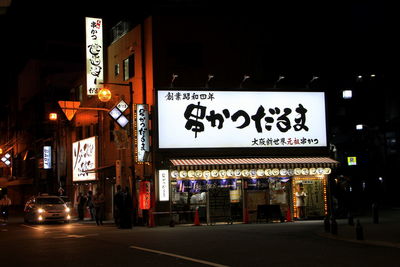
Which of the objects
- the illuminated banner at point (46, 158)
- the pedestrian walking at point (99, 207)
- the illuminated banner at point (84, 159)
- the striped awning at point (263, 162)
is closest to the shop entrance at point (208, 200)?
the striped awning at point (263, 162)

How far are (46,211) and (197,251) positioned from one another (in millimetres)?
19138

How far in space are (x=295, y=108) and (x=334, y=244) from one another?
552 inches

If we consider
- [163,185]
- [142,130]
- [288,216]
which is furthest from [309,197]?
[142,130]

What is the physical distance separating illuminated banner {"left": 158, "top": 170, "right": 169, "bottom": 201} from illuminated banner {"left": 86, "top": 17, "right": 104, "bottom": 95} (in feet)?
23.0

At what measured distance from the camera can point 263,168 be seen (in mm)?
27562

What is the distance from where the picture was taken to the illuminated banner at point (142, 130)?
89.2 ft

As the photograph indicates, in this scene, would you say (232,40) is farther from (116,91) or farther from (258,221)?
(258,221)

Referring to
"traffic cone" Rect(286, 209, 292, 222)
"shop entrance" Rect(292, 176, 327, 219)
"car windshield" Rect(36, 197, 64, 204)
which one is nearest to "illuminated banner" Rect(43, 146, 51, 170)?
"car windshield" Rect(36, 197, 64, 204)

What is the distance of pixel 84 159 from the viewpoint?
37.7 m

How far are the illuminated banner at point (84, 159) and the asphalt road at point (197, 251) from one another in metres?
16.1

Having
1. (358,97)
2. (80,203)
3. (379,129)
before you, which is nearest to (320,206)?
(80,203)

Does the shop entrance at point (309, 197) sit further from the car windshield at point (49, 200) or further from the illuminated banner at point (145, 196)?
the car windshield at point (49, 200)

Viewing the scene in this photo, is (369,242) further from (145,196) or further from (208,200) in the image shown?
(145,196)

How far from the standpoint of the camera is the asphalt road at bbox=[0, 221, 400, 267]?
1242 centimetres
